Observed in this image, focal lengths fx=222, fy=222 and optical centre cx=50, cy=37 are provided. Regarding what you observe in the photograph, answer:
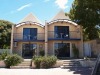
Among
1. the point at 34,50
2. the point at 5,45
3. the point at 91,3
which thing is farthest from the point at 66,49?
the point at 5,45

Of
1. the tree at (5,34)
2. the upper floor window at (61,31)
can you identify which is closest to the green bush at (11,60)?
the upper floor window at (61,31)

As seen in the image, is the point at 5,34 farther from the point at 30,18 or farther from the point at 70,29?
the point at 70,29

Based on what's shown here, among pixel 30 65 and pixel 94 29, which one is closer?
pixel 30 65

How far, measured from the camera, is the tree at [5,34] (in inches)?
1644

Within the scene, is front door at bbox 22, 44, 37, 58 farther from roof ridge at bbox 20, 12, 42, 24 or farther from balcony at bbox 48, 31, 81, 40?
roof ridge at bbox 20, 12, 42, 24

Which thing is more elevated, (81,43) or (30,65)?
(81,43)

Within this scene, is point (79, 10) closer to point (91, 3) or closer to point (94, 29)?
point (91, 3)

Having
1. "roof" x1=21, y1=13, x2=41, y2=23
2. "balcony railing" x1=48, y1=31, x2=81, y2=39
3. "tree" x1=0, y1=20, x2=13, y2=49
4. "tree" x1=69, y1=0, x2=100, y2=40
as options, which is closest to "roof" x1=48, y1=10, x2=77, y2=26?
"balcony railing" x1=48, y1=31, x2=81, y2=39

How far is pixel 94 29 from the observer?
30.0m

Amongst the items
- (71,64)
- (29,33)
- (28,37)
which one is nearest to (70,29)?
(29,33)

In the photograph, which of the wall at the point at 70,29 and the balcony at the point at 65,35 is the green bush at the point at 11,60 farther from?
the wall at the point at 70,29

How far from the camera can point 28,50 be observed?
108ft

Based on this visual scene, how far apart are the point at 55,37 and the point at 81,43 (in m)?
3.93

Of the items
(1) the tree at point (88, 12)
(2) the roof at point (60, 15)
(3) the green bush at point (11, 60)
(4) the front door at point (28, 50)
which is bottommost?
(3) the green bush at point (11, 60)
